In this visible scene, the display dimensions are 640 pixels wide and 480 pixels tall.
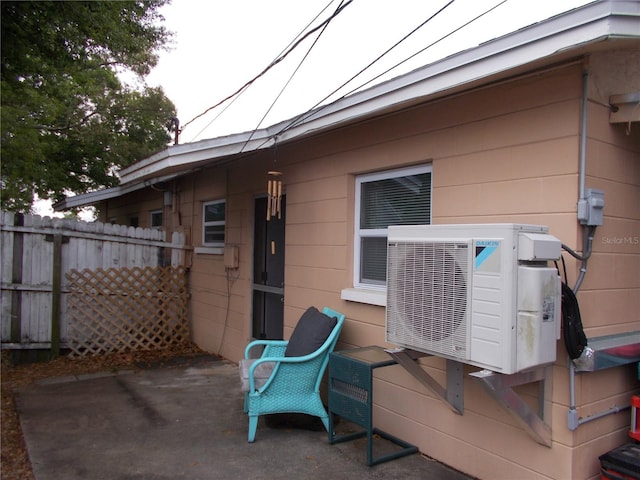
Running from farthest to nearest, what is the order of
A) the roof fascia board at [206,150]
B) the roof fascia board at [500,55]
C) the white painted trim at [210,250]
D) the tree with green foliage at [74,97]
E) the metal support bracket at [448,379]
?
the white painted trim at [210,250], the roof fascia board at [206,150], the tree with green foliage at [74,97], the metal support bracket at [448,379], the roof fascia board at [500,55]

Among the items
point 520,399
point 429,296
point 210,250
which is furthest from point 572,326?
point 210,250

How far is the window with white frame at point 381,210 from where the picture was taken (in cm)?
389

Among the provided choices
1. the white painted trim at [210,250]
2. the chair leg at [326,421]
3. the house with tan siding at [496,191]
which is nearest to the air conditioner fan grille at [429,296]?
the house with tan siding at [496,191]

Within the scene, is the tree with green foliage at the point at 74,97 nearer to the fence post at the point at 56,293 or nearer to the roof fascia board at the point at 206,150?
the roof fascia board at the point at 206,150

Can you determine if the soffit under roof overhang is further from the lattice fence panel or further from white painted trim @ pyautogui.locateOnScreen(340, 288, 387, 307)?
the lattice fence panel

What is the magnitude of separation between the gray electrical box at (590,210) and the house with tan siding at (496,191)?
0.03 m

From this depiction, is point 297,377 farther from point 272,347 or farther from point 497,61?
point 497,61

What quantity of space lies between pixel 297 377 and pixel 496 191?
2.11 m

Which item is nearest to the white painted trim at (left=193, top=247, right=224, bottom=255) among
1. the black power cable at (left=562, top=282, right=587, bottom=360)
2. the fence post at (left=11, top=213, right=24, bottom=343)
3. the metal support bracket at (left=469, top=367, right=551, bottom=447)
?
the fence post at (left=11, top=213, right=24, bottom=343)

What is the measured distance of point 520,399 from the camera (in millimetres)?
2623

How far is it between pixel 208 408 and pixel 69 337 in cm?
309

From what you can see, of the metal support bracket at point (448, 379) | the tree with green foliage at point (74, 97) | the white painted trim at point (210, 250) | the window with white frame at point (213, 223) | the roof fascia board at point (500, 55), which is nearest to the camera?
the roof fascia board at point (500, 55)

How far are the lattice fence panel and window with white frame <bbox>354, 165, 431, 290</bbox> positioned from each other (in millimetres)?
4044

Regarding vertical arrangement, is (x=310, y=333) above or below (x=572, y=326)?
below
